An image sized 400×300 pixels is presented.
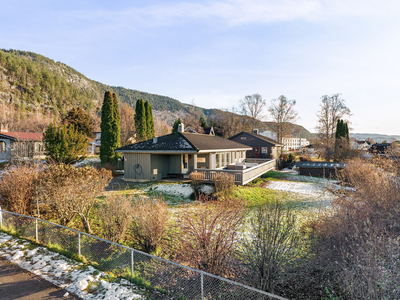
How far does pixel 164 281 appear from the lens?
20.5ft

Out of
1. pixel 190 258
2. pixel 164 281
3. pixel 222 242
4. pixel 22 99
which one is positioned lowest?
pixel 164 281

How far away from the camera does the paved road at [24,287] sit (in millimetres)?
5246

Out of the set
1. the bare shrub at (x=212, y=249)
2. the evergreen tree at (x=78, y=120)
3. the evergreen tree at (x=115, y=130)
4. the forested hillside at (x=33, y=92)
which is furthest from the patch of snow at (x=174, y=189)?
the forested hillside at (x=33, y=92)

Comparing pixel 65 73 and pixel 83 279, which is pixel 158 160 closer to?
pixel 83 279

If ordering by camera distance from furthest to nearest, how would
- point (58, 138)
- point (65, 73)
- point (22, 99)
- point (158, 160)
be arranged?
point (65, 73) → point (22, 99) → point (158, 160) → point (58, 138)

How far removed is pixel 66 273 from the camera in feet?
20.2

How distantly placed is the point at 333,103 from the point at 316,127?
545 cm

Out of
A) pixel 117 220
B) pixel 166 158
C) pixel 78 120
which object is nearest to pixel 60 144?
pixel 166 158

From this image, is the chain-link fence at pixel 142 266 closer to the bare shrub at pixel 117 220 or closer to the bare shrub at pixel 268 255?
the bare shrub at pixel 117 220

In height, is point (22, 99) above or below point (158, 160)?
above

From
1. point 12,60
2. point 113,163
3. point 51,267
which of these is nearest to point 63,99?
point 12,60

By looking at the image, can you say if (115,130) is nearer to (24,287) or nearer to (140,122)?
(140,122)

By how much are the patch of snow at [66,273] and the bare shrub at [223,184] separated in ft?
35.2

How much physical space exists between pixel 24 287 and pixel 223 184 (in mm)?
12272
